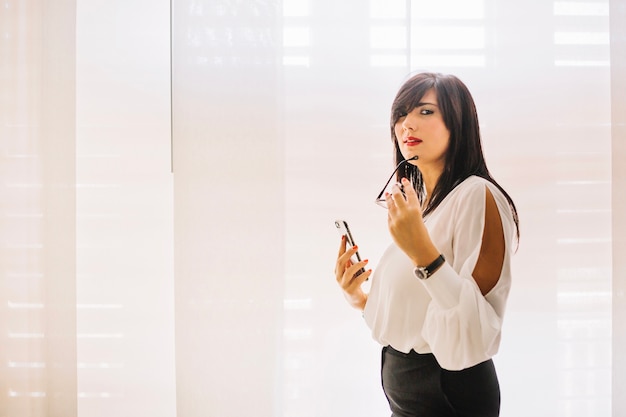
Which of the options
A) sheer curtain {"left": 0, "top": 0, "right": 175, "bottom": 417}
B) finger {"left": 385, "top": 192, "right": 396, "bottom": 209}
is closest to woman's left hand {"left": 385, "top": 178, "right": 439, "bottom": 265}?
finger {"left": 385, "top": 192, "right": 396, "bottom": 209}

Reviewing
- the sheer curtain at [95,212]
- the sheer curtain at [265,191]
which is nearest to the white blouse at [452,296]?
the sheer curtain at [265,191]

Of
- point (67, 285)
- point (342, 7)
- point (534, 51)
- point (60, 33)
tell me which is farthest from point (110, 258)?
point (534, 51)

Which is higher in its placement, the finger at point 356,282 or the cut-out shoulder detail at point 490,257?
the cut-out shoulder detail at point 490,257

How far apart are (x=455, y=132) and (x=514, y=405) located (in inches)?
36.9

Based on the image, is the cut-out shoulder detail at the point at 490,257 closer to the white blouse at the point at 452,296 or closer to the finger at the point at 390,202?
the white blouse at the point at 452,296

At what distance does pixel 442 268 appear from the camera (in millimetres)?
1048

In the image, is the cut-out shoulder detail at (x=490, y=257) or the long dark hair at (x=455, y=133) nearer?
the cut-out shoulder detail at (x=490, y=257)

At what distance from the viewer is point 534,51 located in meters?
1.69

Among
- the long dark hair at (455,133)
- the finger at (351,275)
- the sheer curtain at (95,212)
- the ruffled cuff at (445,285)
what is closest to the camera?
the ruffled cuff at (445,285)

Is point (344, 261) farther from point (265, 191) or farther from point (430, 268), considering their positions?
point (265, 191)

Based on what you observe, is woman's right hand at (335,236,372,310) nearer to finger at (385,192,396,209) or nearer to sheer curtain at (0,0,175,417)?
finger at (385,192,396,209)

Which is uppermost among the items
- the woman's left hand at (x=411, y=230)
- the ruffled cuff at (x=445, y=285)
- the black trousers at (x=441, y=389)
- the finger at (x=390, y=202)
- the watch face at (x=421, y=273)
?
the finger at (x=390, y=202)

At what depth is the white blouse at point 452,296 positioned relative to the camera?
1057 mm

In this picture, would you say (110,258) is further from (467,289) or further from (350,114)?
(467,289)
